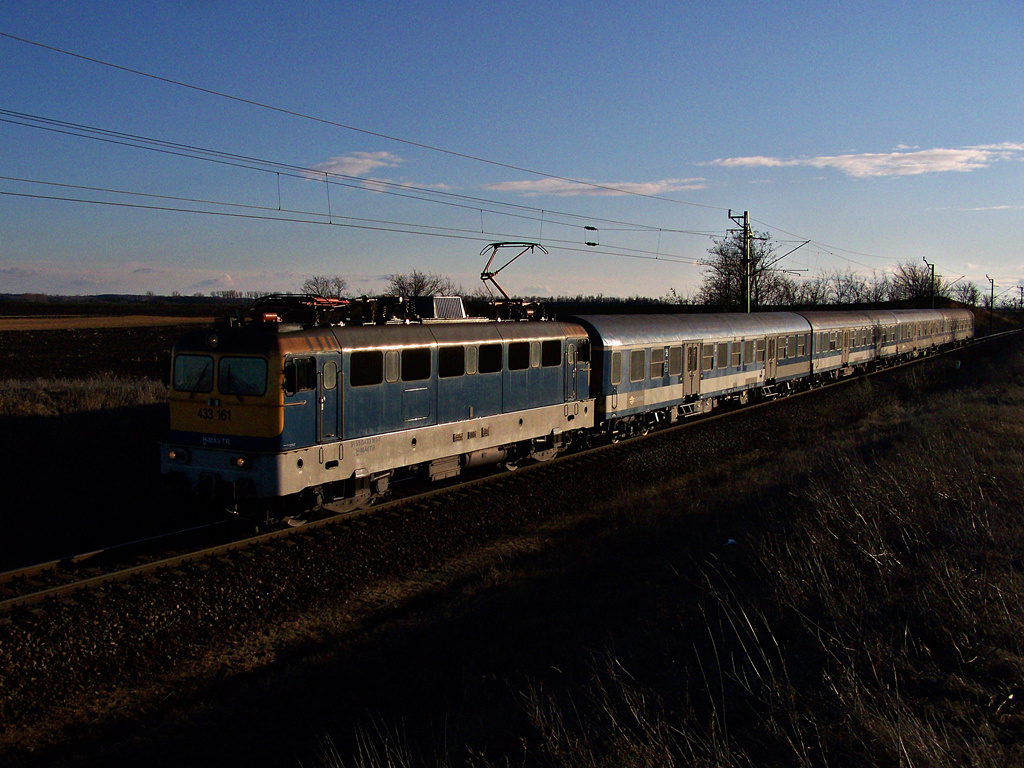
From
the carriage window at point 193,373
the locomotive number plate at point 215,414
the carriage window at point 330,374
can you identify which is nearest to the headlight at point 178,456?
the locomotive number plate at point 215,414

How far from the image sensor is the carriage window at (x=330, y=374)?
10.7 metres

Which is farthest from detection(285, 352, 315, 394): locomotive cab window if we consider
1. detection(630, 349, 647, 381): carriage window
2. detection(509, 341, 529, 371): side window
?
detection(630, 349, 647, 381): carriage window

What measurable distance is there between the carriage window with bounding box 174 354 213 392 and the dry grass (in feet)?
26.9

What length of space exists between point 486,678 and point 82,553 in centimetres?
641

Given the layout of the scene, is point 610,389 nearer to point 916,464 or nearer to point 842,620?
point 916,464

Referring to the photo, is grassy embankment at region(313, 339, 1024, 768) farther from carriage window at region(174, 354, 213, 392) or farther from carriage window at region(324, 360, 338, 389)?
carriage window at region(174, 354, 213, 392)

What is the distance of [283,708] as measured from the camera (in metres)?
6.81

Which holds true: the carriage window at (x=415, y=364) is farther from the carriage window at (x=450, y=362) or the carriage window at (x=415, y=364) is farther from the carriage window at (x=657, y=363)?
the carriage window at (x=657, y=363)

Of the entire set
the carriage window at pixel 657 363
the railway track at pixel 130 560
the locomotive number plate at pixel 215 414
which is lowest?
the railway track at pixel 130 560

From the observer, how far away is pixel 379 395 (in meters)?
11.6

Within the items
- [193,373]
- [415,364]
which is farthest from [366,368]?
[193,373]

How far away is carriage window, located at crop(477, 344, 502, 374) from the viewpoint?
13.6 meters

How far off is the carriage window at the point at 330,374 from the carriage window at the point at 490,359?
3.35 metres

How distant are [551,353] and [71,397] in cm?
1265
